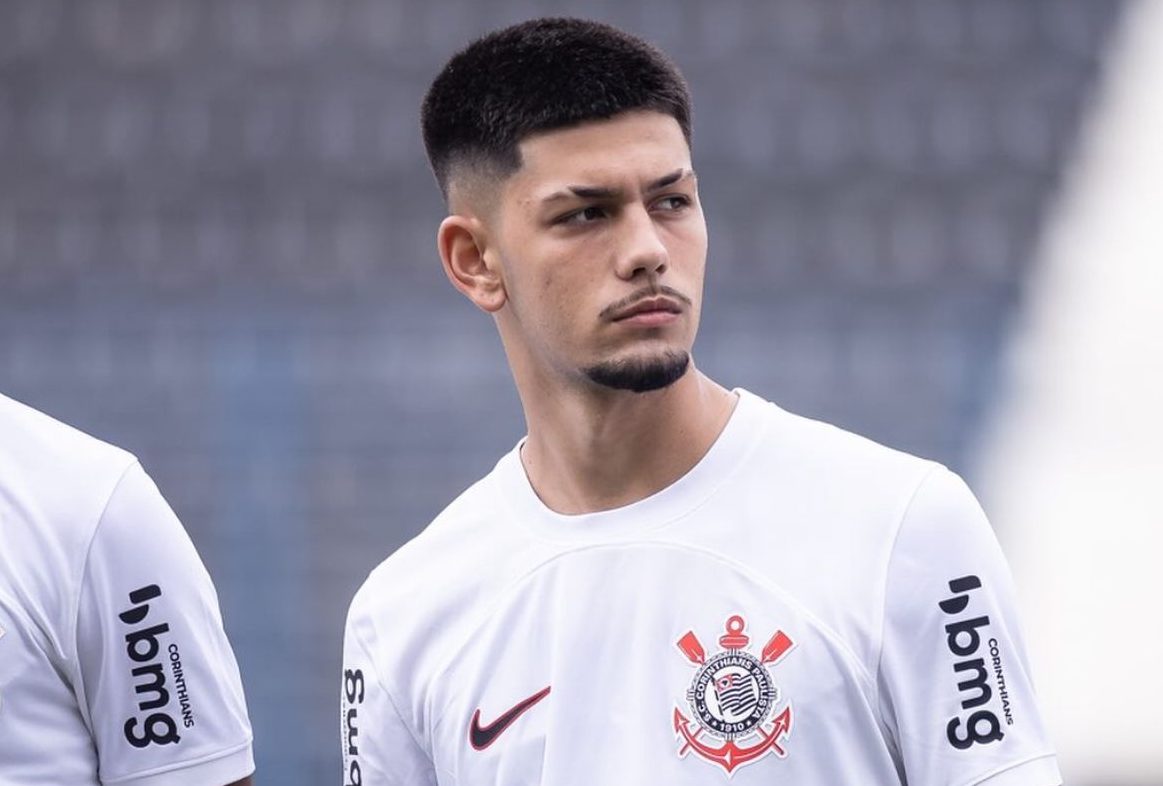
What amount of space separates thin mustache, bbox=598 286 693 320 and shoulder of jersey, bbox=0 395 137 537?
2.13 feet

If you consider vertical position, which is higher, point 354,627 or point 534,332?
point 534,332

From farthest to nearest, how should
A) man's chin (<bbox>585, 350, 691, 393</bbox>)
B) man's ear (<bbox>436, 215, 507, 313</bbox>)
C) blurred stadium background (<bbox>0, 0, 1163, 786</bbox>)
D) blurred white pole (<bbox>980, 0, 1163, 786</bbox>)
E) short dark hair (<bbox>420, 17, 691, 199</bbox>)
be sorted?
blurred stadium background (<bbox>0, 0, 1163, 786</bbox>)
blurred white pole (<bbox>980, 0, 1163, 786</bbox>)
man's ear (<bbox>436, 215, 507, 313</bbox>)
short dark hair (<bbox>420, 17, 691, 199</bbox>)
man's chin (<bbox>585, 350, 691, 393</bbox>)

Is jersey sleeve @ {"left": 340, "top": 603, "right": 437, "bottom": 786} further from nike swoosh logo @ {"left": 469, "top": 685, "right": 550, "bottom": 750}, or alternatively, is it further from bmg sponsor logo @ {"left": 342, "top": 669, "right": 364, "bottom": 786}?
nike swoosh logo @ {"left": 469, "top": 685, "right": 550, "bottom": 750}

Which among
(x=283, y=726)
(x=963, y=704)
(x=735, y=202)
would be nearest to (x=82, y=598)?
(x=963, y=704)

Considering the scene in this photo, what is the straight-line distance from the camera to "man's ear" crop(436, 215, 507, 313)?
9.12 ft

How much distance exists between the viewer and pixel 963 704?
245cm

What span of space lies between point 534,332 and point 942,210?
5.62 metres

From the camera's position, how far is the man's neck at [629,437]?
2693 millimetres

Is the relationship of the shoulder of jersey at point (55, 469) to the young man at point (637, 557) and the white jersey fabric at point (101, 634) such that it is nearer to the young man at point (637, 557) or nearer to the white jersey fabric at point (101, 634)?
the white jersey fabric at point (101, 634)

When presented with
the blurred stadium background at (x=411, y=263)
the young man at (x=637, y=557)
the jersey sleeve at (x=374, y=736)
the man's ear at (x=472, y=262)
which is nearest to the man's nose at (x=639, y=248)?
the young man at (x=637, y=557)

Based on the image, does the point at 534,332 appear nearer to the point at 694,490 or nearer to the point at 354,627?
the point at 694,490

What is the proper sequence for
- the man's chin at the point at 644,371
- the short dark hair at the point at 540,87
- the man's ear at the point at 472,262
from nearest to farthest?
1. the man's chin at the point at 644,371
2. the short dark hair at the point at 540,87
3. the man's ear at the point at 472,262

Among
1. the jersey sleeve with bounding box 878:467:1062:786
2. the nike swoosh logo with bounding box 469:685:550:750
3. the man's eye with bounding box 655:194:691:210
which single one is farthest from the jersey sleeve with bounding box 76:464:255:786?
the jersey sleeve with bounding box 878:467:1062:786

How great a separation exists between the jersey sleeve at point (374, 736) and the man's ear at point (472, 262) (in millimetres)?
467
